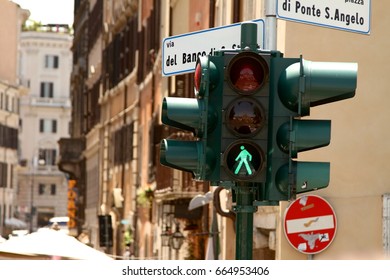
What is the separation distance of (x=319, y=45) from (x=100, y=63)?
1418 inches

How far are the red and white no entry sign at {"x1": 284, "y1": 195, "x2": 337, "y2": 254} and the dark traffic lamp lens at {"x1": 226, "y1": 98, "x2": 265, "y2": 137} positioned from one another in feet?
19.7

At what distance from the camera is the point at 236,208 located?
834 centimetres

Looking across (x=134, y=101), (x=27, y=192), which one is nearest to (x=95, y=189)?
(x=134, y=101)

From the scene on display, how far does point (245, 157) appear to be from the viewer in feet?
26.6

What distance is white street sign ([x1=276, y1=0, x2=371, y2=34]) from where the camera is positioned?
878 centimetres

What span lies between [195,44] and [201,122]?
5.03 feet

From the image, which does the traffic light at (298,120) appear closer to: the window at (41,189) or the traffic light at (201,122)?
the traffic light at (201,122)

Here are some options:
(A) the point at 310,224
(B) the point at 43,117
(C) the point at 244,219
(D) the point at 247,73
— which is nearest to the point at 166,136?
(A) the point at 310,224

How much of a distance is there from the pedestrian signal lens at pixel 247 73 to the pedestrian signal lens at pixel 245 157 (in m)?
0.31

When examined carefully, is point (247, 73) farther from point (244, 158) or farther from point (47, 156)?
point (47, 156)

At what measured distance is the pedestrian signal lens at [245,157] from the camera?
809 cm

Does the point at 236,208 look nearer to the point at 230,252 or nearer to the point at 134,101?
the point at 230,252

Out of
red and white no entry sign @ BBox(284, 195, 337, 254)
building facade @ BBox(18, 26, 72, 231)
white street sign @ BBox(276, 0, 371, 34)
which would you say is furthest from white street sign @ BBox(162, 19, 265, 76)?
building facade @ BBox(18, 26, 72, 231)

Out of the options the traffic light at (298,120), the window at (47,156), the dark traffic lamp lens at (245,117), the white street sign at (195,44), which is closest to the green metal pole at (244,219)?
the traffic light at (298,120)
